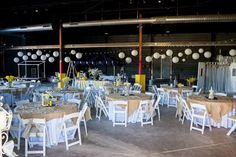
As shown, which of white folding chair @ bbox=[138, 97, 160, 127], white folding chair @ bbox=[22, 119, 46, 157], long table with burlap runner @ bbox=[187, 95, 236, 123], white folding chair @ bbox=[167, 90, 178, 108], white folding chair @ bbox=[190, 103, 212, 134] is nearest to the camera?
white folding chair @ bbox=[22, 119, 46, 157]

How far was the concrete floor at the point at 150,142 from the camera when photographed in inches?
175

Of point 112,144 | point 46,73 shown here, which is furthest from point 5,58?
point 112,144

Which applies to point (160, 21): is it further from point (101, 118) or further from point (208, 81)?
point (208, 81)

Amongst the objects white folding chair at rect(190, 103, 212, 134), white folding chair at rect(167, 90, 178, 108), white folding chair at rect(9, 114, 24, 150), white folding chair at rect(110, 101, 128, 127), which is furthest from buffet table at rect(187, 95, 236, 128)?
white folding chair at rect(9, 114, 24, 150)

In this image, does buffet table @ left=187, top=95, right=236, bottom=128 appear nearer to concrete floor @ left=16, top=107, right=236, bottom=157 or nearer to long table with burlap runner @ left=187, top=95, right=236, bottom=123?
long table with burlap runner @ left=187, top=95, right=236, bottom=123

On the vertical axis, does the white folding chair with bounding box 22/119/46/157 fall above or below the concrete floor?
above

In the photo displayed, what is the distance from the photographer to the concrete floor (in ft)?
14.6

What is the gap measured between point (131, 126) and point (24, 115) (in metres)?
2.74

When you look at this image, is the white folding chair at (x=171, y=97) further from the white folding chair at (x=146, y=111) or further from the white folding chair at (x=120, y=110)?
the white folding chair at (x=120, y=110)

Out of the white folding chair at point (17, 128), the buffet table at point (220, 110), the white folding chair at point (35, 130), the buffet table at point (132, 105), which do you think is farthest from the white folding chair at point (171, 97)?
the white folding chair at point (17, 128)

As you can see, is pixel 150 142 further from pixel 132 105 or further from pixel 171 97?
pixel 171 97

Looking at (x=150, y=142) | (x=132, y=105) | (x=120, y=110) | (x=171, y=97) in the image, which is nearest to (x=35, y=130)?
(x=150, y=142)

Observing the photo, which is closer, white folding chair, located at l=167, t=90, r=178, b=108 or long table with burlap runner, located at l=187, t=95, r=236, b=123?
long table with burlap runner, located at l=187, t=95, r=236, b=123

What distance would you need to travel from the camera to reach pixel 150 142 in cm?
506
